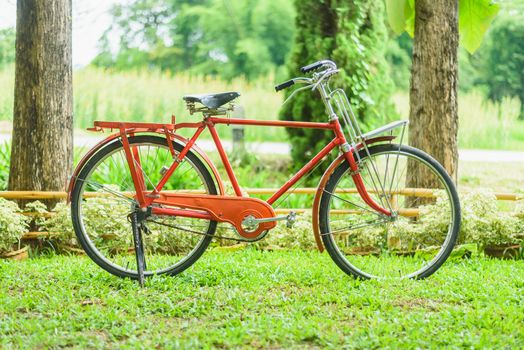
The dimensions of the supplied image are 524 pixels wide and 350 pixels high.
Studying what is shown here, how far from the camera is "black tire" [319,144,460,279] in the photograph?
4.59 metres

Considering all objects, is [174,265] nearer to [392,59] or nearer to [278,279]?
[278,279]

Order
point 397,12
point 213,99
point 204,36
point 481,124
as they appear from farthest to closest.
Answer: point 204,36 < point 481,124 < point 397,12 < point 213,99

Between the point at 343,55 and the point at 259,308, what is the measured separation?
500 cm

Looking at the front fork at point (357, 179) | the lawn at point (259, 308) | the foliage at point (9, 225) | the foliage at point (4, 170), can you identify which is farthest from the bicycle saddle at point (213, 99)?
the foliage at point (4, 170)

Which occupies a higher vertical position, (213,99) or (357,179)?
(213,99)

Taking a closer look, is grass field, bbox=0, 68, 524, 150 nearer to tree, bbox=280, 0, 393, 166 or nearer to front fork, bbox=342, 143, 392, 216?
tree, bbox=280, 0, 393, 166

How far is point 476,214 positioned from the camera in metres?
5.68

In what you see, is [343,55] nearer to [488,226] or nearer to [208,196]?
[488,226]

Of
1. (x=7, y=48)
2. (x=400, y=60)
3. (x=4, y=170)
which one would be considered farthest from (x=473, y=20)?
(x=400, y=60)

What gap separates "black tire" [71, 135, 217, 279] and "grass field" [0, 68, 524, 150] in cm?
460

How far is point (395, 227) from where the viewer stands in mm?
5645

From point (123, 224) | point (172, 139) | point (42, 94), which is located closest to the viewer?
point (172, 139)

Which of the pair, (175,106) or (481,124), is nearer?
(175,106)

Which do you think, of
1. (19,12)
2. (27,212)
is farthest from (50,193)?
(19,12)
